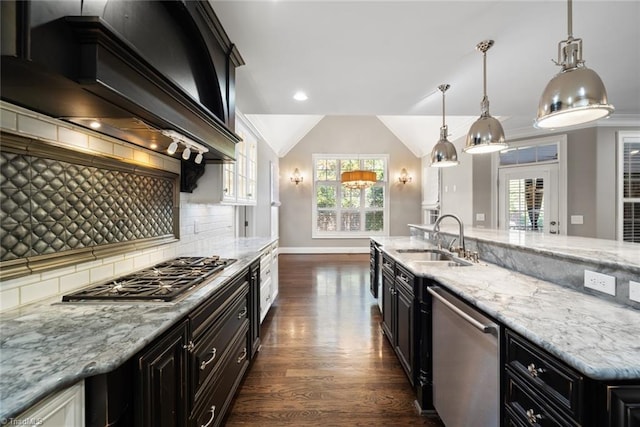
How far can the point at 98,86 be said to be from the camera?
89cm

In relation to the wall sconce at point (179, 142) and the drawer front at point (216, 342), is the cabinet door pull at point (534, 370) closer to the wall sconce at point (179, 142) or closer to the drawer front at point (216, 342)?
the drawer front at point (216, 342)

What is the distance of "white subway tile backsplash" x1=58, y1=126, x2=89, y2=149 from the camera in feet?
4.01

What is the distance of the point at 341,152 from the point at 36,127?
23.3ft

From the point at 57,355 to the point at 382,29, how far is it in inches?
93.2

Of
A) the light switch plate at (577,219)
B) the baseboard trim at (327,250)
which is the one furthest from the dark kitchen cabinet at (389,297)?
the baseboard trim at (327,250)

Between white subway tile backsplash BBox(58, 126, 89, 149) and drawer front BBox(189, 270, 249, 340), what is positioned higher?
white subway tile backsplash BBox(58, 126, 89, 149)

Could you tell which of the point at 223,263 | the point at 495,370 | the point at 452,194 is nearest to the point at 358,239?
the point at 452,194

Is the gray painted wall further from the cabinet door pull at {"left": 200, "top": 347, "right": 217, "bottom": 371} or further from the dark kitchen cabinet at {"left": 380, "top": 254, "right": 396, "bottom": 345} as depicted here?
the cabinet door pull at {"left": 200, "top": 347, "right": 217, "bottom": 371}

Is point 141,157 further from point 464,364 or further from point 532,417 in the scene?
point 532,417

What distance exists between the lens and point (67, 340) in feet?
2.78

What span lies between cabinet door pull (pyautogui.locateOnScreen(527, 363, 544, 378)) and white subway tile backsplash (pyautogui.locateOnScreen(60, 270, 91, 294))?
6.51ft

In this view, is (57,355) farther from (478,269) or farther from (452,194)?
(452,194)

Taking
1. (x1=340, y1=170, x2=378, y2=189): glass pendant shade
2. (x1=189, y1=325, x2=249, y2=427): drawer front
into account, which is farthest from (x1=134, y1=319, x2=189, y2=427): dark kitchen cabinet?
(x1=340, y1=170, x2=378, y2=189): glass pendant shade

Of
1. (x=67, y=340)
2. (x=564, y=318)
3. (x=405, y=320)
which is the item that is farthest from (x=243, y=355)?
(x=564, y=318)
